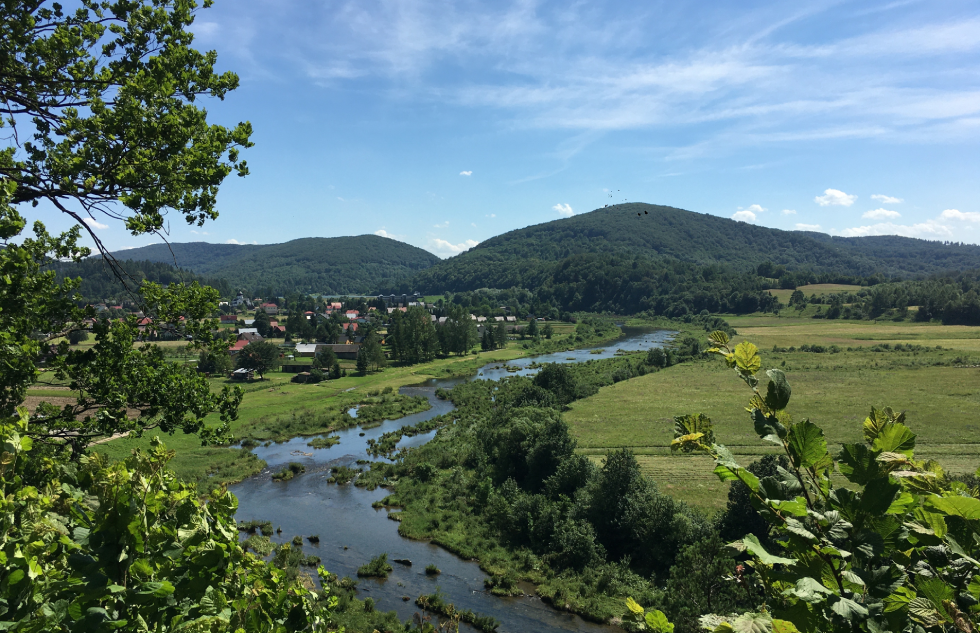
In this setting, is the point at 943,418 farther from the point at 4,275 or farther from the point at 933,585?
the point at 4,275

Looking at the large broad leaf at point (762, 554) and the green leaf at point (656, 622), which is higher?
the large broad leaf at point (762, 554)

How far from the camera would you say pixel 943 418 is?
38.0m

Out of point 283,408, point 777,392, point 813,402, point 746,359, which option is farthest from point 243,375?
point 777,392

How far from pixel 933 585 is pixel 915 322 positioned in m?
125

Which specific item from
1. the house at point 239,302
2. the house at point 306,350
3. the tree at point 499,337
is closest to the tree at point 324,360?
the house at point 306,350

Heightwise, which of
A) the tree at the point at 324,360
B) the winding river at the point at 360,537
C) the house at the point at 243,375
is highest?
the tree at the point at 324,360

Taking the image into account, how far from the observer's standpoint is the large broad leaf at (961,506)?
206 centimetres

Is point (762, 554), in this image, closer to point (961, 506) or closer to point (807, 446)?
point (807, 446)

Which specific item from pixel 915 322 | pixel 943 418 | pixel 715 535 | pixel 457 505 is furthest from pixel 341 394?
pixel 915 322

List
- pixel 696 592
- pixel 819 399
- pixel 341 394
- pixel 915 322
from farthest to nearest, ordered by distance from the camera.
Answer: pixel 915 322, pixel 341 394, pixel 819 399, pixel 696 592

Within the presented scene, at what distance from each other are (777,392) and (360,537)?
84.5 feet

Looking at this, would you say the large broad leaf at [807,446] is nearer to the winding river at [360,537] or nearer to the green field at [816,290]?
the winding river at [360,537]

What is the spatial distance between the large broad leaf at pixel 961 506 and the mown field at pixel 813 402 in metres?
26.0

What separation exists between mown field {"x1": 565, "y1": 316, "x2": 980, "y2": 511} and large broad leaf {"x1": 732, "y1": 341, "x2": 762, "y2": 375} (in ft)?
85.6
